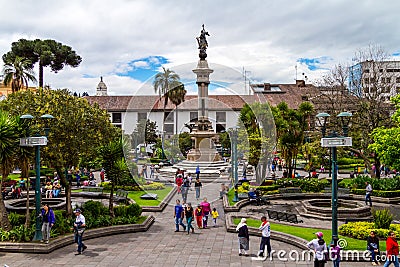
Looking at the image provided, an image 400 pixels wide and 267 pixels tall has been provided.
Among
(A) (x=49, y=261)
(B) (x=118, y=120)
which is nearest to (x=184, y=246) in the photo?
(A) (x=49, y=261)

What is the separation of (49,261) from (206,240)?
214 inches

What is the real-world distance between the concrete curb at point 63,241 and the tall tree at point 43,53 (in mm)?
29552

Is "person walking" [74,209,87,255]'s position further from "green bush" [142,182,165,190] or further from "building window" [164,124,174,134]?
"building window" [164,124,174,134]

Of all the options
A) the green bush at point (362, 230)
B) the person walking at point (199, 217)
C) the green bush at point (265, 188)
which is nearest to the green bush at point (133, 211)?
the person walking at point (199, 217)

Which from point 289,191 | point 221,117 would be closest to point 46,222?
point 289,191

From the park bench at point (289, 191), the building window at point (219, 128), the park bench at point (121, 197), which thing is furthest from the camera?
the building window at point (219, 128)

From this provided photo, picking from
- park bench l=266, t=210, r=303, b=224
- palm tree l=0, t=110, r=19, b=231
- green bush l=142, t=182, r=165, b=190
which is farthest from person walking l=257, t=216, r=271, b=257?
green bush l=142, t=182, r=165, b=190

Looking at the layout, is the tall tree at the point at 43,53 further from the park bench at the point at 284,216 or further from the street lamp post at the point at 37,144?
the park bench at the point at 284,216

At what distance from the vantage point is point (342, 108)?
33656 millimetres

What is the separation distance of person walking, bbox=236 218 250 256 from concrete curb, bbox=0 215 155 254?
16.7ft

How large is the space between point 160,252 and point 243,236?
2.79 meters

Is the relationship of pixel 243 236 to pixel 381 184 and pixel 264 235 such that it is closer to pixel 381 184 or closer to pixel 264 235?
pixel 264 235

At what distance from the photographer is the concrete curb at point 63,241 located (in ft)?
43.3

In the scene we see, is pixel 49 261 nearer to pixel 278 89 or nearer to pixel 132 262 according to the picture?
pixel 132 262
